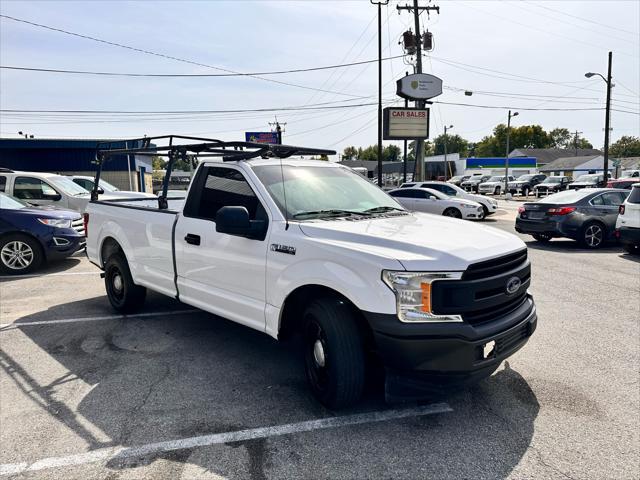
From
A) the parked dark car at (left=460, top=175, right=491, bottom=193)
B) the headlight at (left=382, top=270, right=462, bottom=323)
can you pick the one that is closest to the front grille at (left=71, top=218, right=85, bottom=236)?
the headlight at (left=382, top=270, right=462, bottom=323)

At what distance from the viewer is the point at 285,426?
10.1ft

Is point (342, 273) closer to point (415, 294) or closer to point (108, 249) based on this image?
point (415, 294)

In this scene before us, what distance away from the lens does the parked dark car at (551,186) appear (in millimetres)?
35281

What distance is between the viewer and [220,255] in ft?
13.1

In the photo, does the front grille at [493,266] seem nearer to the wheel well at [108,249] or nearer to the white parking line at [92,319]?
the white parking line at [92,319]

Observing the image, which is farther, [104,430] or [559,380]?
[559,380]

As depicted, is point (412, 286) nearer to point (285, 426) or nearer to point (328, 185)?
point (285, 426)

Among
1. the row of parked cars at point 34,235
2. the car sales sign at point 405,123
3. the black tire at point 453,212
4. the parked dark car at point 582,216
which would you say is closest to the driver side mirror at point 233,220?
the row of parked cars at point 34,235

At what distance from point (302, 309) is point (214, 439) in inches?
44.9

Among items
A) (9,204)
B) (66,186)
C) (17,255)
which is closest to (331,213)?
(17,255)

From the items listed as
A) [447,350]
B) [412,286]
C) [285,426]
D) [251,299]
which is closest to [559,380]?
[447,350]

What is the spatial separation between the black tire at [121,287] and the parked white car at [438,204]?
12288mm

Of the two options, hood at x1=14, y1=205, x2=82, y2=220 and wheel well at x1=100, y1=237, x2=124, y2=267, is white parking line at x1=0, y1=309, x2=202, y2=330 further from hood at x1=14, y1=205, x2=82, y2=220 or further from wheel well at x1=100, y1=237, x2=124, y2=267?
hood at x1=14, y1=205, x2=82, y2=220

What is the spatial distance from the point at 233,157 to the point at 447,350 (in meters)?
2.68
